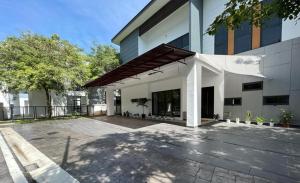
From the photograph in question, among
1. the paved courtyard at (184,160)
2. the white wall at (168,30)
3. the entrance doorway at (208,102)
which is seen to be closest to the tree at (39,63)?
the white wall at (168,30)

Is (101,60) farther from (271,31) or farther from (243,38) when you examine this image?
(271,31)

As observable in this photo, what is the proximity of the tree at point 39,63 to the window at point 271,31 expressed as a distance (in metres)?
13.4

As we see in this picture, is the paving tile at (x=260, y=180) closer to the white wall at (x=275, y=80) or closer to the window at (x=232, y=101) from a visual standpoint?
the white wall at (x=275, y=80)

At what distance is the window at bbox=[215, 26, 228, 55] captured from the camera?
35.3 ft

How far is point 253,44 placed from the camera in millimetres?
9398

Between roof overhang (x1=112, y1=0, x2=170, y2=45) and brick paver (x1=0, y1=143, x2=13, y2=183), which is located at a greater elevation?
roof overhang (x1=112, y1=0, x2=170, y2=45)

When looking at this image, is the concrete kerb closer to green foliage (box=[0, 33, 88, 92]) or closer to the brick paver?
the brick paver

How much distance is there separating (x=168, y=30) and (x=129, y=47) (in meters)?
6.37

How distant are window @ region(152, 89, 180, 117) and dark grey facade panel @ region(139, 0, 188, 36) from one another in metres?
6.76

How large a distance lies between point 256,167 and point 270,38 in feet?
26.8

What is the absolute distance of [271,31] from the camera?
340 inches

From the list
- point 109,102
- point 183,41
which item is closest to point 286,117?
point 183,41

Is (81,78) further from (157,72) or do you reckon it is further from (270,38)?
(270,38)

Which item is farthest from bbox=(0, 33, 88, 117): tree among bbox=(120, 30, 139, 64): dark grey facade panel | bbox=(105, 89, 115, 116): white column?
bbox=(120, 30, 139, 64): dark grey facade panel
